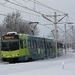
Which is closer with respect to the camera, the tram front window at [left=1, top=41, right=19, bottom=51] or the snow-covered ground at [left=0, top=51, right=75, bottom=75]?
the snow-covered ground at [left=0, top=51, right=75, bottom=75]

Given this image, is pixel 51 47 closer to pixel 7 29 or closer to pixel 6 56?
pixel 6 56

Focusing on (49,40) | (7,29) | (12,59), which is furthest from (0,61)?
(7,29)

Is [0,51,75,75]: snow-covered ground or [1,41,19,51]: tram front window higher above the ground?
[1,41,19,51]: tram front window

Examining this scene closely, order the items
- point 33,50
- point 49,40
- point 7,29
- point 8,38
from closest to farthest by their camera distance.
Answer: point 8,38 < point 33,50 < point 49,40 < point 7,29

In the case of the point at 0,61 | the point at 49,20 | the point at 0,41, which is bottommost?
the point at 0,61

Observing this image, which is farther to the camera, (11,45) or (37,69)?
(11,45)

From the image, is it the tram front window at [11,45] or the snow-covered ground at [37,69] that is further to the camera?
the tram front window at [11,45]

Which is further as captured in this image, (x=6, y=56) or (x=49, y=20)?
(x=49, y=20)

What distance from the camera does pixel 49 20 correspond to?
45.1 m

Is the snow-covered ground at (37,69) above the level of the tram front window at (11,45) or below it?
below

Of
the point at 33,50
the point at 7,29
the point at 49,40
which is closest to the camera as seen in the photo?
the point at 33,50

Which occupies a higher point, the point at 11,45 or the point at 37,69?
the point at 11,45

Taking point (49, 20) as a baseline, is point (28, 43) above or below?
below

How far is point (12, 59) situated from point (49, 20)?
13.3 meters
